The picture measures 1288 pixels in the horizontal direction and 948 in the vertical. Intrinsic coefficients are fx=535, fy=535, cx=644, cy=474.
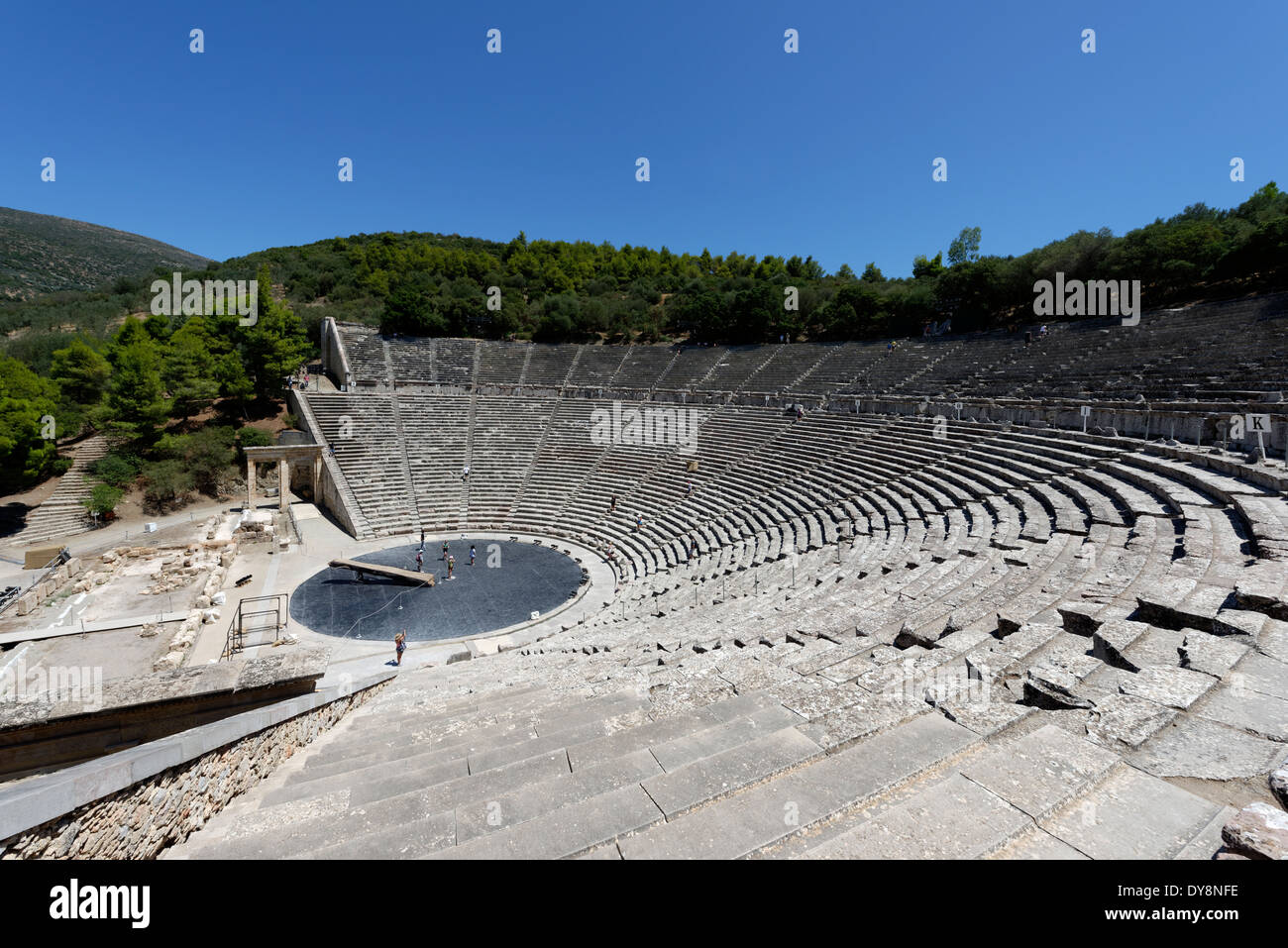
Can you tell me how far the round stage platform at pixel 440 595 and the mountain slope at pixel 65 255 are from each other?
3078 inches

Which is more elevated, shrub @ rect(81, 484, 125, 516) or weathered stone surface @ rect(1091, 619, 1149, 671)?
weathered stone surface @ rect(1091, 619, 1149, 671)

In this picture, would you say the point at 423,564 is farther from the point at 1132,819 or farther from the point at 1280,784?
the point at 1280,784

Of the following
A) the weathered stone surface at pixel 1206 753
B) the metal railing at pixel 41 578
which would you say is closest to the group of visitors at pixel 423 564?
the metal railing at pixel 41 578

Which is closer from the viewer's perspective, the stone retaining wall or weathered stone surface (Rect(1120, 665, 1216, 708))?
the stone retaining wall

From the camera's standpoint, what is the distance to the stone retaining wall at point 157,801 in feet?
8.62

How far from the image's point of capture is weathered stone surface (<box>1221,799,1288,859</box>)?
1938mm

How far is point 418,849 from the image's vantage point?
256 cm

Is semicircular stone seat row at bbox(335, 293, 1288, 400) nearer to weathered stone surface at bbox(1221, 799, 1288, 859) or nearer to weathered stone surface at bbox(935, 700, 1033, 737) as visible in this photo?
weathered stone surface at bbox(935, 700, 1033, 737)

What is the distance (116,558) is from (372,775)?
17.9 m

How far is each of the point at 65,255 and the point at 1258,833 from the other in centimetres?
12580

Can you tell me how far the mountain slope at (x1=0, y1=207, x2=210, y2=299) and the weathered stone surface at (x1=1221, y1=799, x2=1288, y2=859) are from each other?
310 ft

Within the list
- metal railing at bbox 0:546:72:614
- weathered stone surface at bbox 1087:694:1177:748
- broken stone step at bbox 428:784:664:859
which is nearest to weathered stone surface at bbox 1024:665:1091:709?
weathered stone surface at bbox 1087:694:1177:748
